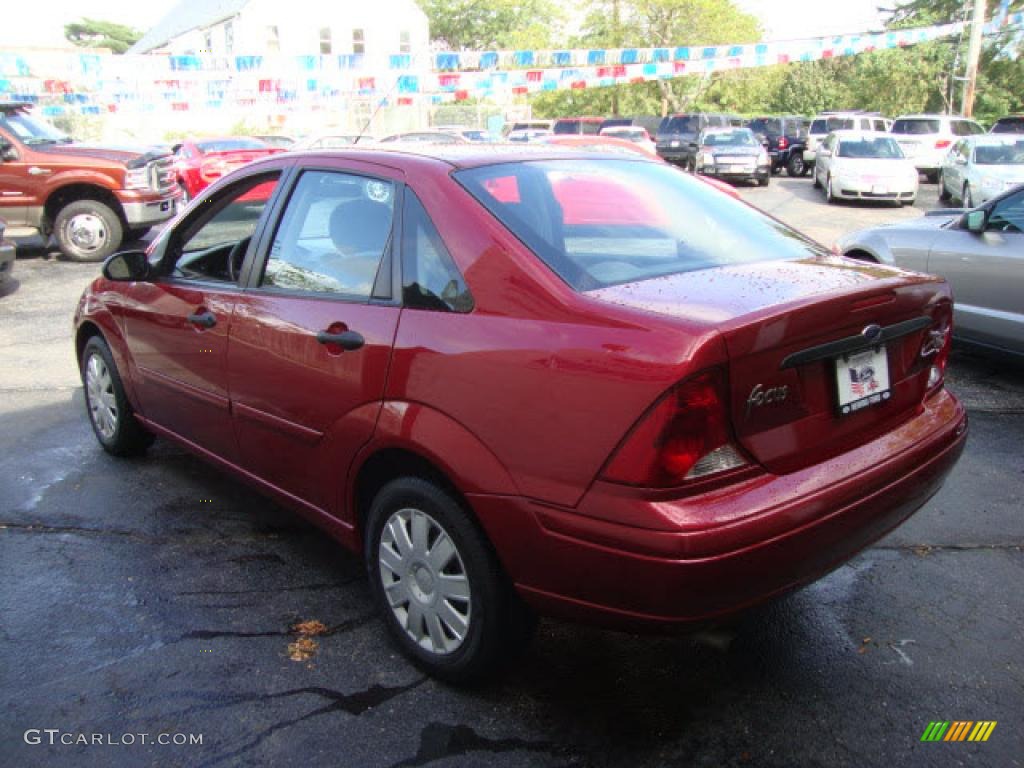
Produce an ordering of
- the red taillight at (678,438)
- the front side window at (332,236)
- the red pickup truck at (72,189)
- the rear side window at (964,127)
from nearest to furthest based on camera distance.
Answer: the red taillight at (678,438) < the front side window at (332,236) < the red pickup truck at (72,189) < the rear side window at (964,127)

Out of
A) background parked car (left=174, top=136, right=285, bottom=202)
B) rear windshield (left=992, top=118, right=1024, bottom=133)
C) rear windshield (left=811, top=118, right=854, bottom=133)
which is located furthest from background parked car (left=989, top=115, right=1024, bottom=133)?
background parked car (left=174, top=136, right=285, bottom=202)

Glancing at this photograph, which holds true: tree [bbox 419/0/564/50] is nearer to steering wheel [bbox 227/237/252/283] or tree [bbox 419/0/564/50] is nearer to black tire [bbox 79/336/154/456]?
black tire [bbox 79/336/154/456]

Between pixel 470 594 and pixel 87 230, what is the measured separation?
452 inches

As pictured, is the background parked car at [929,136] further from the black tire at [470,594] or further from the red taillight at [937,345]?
the black tire at [470,594]

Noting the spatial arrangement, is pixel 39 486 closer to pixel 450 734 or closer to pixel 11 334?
pixel 450 734

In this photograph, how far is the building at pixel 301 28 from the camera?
38750mm

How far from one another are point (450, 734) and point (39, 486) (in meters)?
3.03

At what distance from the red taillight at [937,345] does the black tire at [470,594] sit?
157 cm

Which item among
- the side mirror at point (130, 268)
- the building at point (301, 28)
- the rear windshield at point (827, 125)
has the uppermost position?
the building at point (301, 28)

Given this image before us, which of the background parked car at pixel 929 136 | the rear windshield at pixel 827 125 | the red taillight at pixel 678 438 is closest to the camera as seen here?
the red taillight at pixel 678 438

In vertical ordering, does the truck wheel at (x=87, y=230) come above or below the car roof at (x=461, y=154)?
below

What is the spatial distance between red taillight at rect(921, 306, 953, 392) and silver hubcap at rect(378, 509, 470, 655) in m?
1.68

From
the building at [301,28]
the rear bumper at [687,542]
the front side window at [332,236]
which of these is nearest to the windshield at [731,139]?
the building at [301,28]

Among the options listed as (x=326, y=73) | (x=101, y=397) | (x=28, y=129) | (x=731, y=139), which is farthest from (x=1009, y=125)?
(x=101, y=397)
